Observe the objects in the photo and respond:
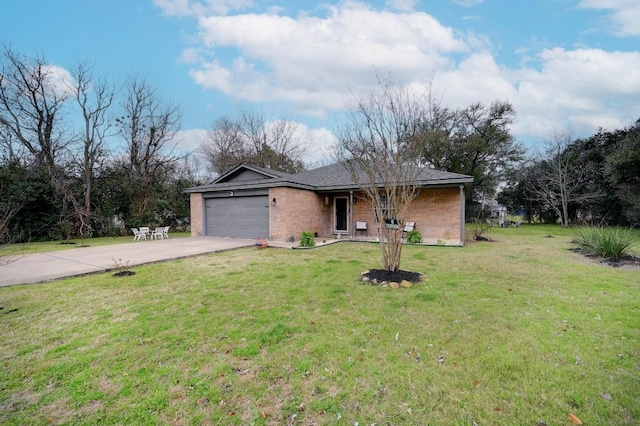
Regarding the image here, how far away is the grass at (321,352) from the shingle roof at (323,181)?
623 cm

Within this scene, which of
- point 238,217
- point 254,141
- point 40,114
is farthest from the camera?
point 254,141

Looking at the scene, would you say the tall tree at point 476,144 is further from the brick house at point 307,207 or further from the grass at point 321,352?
the grass at point 321,352

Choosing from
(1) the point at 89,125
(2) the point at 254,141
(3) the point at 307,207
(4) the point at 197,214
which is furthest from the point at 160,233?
(2) the point at 254,141

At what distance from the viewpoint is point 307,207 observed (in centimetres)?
1364

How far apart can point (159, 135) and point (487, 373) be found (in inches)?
903

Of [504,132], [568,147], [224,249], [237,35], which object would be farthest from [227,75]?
[568,147]

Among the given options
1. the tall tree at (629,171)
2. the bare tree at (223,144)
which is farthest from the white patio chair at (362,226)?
the bare tree at (223,144)

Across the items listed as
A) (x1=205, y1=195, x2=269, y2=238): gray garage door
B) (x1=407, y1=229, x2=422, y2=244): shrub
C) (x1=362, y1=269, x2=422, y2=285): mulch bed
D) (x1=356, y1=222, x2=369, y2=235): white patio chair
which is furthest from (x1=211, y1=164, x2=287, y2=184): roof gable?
(x1=362, y1=269, x2=422, y2=285): mulch bed

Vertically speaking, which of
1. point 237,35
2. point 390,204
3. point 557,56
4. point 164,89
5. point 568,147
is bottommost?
point 390,204

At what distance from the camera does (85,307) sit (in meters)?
4.56

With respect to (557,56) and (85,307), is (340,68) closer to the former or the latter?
(557,56)

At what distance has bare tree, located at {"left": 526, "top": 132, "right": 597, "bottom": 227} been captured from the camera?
66.9 ft

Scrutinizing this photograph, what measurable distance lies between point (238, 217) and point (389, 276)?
32.6 ft

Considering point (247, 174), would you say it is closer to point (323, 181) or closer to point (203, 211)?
point (203, 211)
